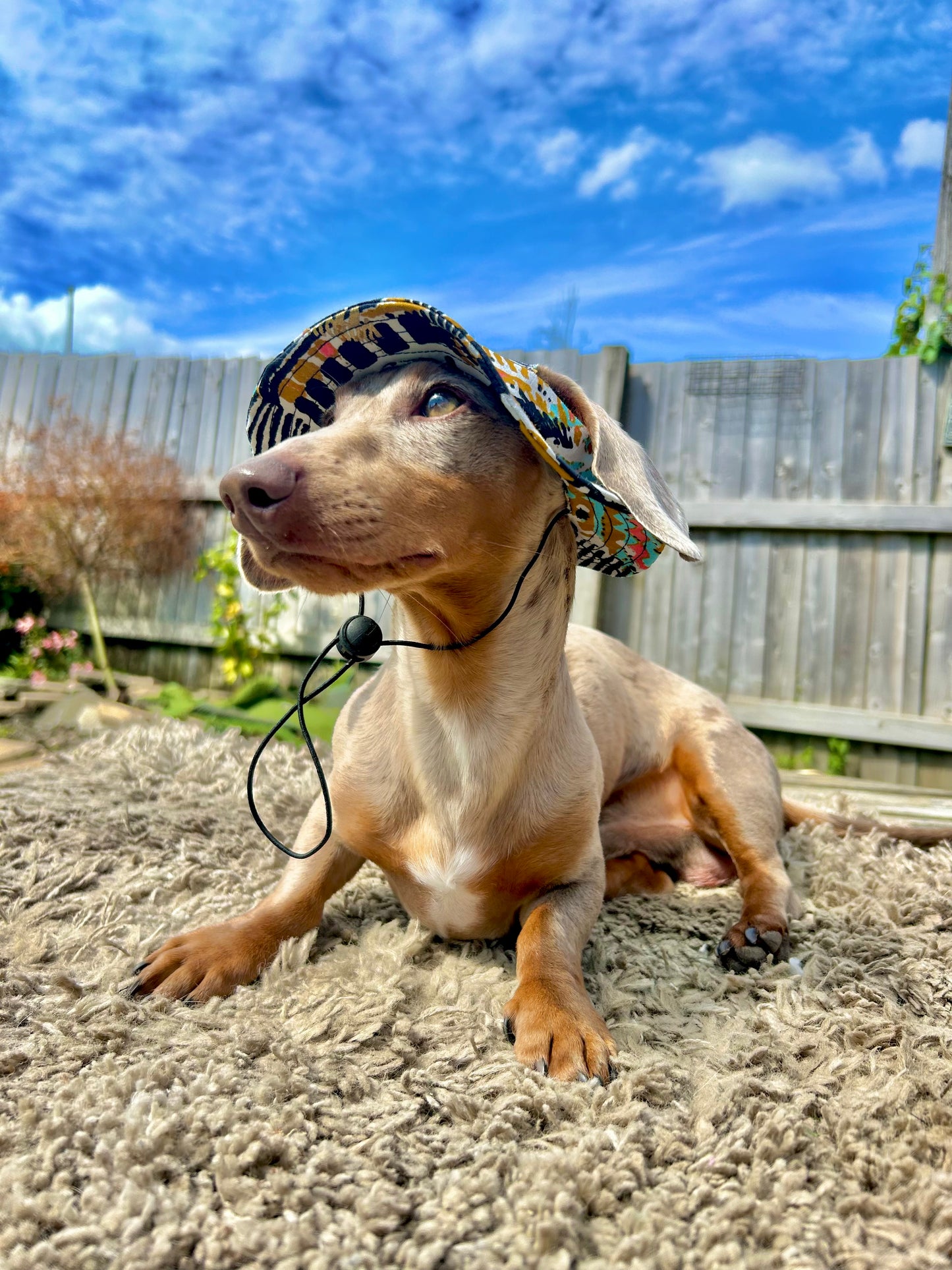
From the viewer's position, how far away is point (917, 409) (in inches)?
194

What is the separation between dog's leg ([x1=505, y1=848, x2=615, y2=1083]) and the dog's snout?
98 cm

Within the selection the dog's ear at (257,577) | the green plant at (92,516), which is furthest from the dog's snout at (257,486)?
the green plant at (92,516)

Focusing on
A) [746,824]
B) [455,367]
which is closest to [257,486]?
[455,367]

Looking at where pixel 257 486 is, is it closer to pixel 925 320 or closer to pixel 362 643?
pixel 362 643

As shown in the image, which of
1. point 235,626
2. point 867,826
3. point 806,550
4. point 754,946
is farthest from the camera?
point 235,626

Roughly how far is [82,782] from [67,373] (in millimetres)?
5587

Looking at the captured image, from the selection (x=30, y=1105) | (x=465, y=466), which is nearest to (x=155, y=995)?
(x=30, y=1105)

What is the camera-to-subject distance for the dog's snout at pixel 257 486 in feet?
4.17

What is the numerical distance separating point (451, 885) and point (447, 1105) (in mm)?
483

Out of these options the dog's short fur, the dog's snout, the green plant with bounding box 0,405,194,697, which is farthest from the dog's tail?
the green plant with bounding box 0,405,194,697

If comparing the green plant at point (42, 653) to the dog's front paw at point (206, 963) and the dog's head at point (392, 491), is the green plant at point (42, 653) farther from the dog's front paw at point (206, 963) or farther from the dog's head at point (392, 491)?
the dog's head at point (392, 491)

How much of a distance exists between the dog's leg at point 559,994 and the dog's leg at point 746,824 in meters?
0.42

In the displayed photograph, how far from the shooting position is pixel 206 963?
162 centimetres

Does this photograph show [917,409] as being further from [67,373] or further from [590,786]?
[67,373]
